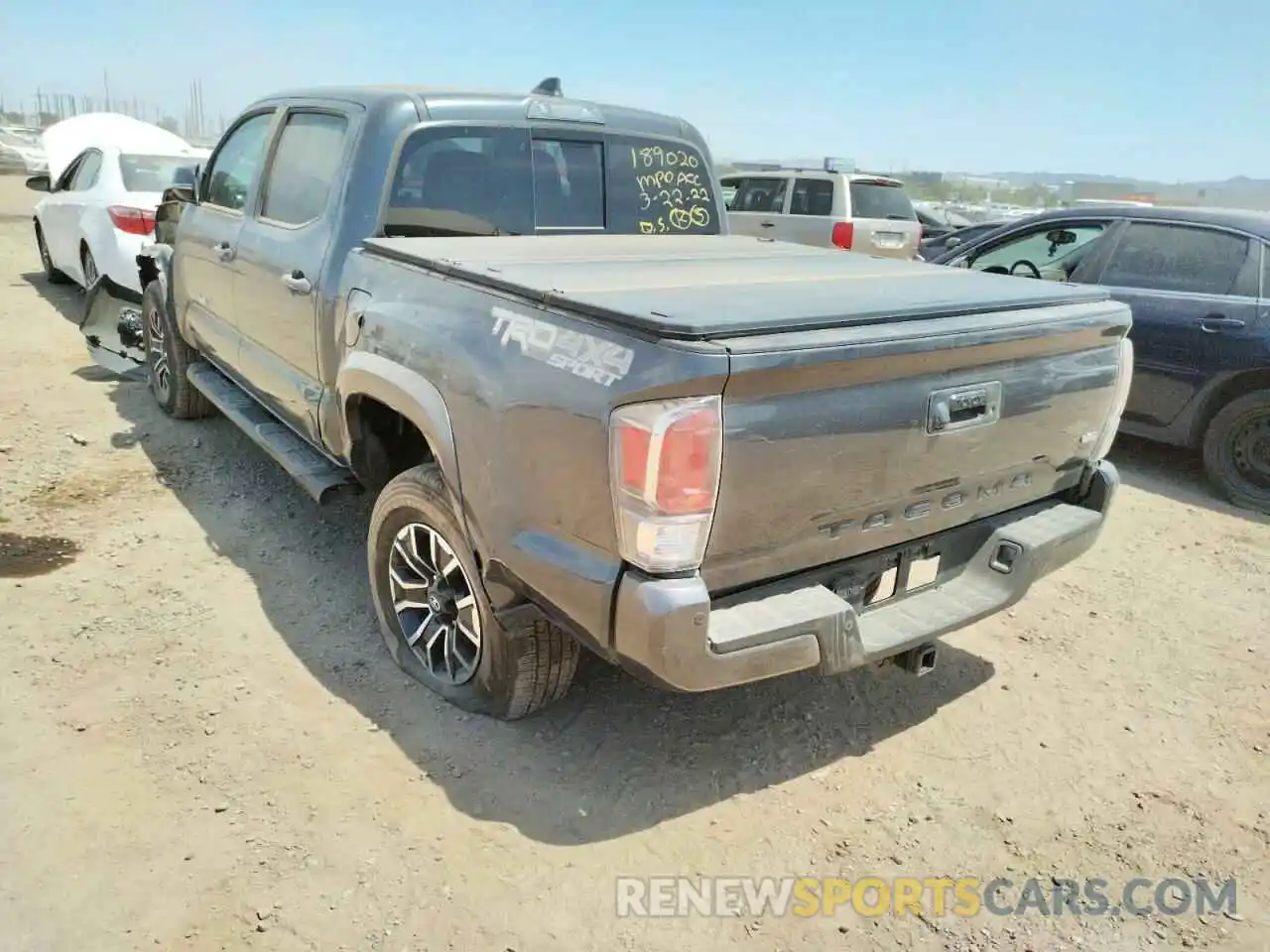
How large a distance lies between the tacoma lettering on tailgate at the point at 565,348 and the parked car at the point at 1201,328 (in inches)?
189

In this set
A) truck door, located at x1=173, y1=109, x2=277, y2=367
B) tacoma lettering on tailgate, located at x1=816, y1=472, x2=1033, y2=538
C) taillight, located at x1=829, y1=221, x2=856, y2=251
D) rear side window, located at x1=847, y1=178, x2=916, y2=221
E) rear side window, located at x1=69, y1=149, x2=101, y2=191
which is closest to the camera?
tacoma lettering on tailgate, located at x1=816, y1=472, x2=1033, y2=538

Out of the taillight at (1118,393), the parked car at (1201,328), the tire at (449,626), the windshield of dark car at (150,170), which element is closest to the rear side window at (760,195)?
the parked car at (1201,328)

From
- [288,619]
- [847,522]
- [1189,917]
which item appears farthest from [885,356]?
[288,619]

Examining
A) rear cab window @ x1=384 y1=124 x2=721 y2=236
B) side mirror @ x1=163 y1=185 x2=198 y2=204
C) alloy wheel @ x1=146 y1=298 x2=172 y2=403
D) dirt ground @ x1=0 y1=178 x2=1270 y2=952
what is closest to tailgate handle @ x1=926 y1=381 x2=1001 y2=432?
dirt ground @ x1=0 y1=178 x2=1270 y2=952

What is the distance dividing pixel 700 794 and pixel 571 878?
0.53m

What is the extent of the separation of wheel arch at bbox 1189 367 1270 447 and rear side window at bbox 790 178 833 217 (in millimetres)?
7230

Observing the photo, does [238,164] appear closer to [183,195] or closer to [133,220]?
[183,195]

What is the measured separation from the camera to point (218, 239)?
468 cm

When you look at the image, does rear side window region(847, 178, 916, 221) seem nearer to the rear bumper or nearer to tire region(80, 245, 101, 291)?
tire region(80, 245, 101, 291)

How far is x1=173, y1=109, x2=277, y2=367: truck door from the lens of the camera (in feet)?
15.0

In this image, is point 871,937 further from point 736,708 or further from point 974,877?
point 736,708

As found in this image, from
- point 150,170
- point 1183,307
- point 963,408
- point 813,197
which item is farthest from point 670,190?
point 813,197

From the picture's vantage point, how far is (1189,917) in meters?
2.50

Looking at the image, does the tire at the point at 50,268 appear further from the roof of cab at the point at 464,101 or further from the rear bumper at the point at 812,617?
the rear bumper at the point at 812,617
